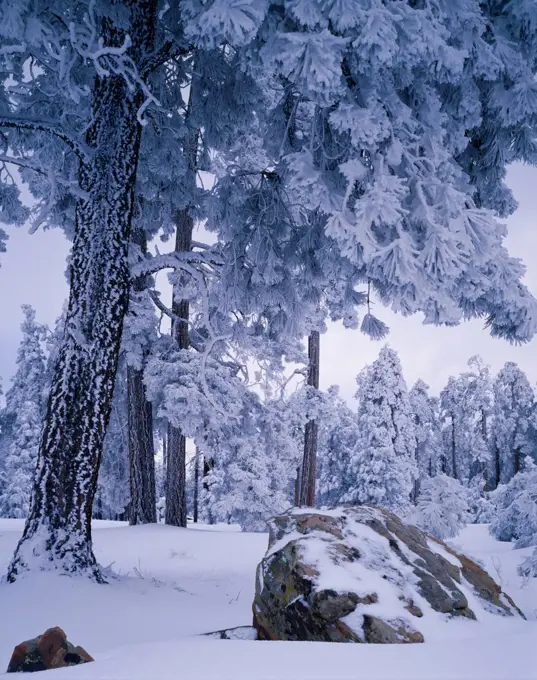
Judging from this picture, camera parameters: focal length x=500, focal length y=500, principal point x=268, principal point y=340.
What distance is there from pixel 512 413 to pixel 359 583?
120ft

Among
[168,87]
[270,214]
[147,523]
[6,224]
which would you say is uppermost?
[168,87]

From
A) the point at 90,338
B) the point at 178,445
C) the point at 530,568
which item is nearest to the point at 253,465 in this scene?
the point at 178,445

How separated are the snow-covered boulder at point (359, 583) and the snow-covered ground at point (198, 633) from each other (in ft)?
0.64

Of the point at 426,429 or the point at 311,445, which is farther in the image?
the point at 426,429

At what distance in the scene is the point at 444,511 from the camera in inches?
227

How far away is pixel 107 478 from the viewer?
18422 millimetres

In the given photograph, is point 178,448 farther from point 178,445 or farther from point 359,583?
point 359,583

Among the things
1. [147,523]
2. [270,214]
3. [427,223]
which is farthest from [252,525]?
[427,223]

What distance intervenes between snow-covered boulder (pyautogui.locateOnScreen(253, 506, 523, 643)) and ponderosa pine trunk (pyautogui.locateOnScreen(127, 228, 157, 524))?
24.1ft

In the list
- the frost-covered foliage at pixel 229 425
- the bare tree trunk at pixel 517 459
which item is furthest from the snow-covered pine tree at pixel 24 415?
the bare tree trunk at pixel 517 459

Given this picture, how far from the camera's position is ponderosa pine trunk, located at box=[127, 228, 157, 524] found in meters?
10.4

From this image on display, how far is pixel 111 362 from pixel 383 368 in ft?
81.1

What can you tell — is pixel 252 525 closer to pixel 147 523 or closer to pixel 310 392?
pixel 310 392

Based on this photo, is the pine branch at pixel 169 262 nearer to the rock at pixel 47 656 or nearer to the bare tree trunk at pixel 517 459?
the rock at pixel 47 656
